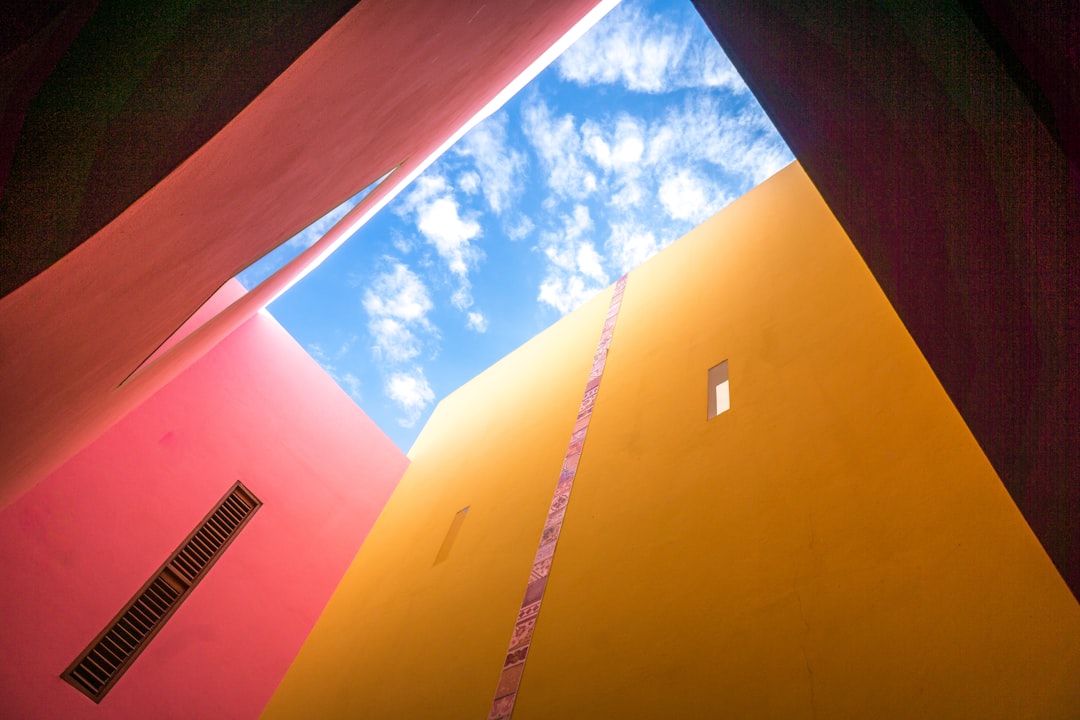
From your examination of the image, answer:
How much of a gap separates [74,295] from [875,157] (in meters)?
2.27

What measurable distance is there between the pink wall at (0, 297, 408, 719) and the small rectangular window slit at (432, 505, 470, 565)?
1.80 metres

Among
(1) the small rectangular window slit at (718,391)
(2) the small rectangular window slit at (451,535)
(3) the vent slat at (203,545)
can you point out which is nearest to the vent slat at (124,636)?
(3) the vent slat at (203,545)

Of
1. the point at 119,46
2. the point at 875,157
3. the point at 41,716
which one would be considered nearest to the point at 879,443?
the point at 875,157

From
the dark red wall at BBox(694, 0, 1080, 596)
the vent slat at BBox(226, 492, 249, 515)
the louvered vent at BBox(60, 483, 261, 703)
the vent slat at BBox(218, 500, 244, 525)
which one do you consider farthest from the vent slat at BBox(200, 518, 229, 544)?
the dark red wall at BBox(694, 0, 1080, 596)

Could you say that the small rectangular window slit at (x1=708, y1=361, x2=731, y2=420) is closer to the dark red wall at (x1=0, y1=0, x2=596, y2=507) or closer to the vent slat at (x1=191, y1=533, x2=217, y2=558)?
the dark red wall at (x1=0, y1=0, x2=596, y2=507)

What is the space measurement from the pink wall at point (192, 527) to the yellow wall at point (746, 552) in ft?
1.70

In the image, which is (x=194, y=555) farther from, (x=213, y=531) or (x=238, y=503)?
(x=238, y=503)

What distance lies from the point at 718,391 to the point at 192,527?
4586 millimetres

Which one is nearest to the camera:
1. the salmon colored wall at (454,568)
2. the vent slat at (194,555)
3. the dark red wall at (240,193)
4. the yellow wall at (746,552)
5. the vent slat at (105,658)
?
the dark red wall at (240,193)

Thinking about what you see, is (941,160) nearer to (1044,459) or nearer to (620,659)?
(1044,459)

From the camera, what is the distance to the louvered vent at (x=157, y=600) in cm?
427

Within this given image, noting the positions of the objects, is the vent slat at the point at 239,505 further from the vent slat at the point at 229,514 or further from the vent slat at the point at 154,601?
the vent slat at the point at 154,601

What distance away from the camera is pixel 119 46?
3.84 ft

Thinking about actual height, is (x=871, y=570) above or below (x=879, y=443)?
below
